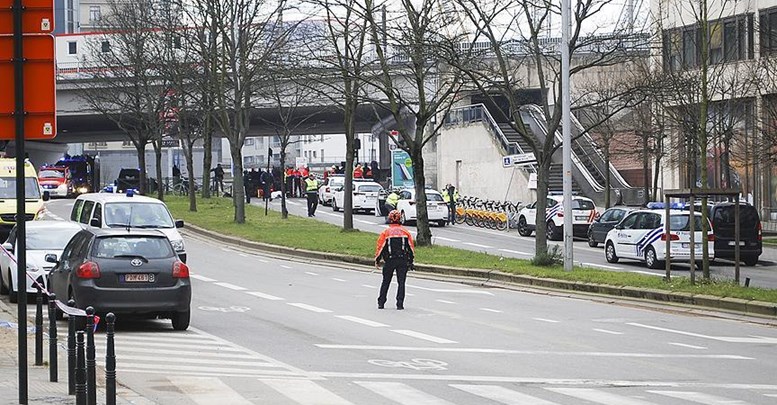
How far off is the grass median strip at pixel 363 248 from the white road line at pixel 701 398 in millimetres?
9166

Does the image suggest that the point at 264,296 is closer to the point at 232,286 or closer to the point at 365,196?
the point at 232,286

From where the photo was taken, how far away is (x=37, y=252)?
906 inches

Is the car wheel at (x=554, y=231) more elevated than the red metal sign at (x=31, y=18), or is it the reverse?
the red metal sign at (x=31, y=18)

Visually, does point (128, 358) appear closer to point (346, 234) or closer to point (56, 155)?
point (346, 234)

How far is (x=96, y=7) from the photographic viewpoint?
137000 millimetres

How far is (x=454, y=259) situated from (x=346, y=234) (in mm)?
10292

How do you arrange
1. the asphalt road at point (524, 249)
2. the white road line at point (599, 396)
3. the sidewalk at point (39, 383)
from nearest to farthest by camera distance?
1. the sidewalk at point (39, 383)
2. the white road line at point (599, 396)
3. the asphalt road at point (524, 249)

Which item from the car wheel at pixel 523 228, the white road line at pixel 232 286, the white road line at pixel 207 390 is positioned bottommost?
the white road line at pixel 207 390

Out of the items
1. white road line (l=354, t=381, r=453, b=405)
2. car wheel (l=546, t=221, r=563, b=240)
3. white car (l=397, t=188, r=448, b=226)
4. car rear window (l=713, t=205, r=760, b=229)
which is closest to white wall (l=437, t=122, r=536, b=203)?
white car (l=397, t=188, r=448, b=226)

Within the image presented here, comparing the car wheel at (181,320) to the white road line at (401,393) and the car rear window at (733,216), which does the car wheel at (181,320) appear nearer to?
the white road line at (401,393)

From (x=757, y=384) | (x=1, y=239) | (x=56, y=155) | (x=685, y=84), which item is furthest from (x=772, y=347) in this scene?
(x=56, y=155)

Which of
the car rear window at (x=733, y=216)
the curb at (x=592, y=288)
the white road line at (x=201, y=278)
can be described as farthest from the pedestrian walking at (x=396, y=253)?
the car rear window at (x=733, y=216)

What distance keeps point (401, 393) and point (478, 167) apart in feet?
173

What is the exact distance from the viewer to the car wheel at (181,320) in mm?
18156
